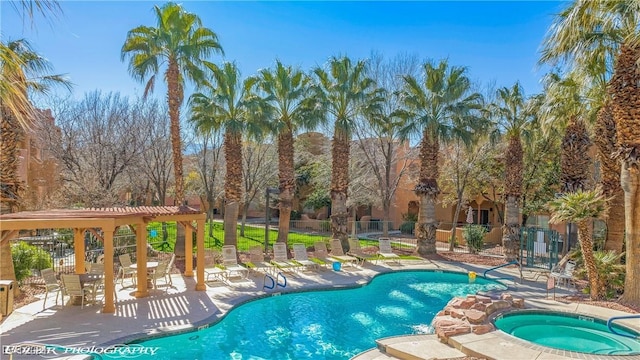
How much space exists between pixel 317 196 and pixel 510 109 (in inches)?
736

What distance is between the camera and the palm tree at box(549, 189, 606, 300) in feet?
38.0

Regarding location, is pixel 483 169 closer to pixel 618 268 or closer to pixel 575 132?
pixel 575 132

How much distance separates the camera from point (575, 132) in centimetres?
1703

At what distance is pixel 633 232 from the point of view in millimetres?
11273

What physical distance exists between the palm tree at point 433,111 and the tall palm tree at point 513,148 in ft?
4.64

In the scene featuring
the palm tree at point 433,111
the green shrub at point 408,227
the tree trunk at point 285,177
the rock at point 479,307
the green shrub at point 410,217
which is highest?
the palm tree at point 433,111

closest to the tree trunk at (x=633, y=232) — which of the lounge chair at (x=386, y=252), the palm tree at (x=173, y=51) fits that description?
the lounge chair at (x=386, y=252)

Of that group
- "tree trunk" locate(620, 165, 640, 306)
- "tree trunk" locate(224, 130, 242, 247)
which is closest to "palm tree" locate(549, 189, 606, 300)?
"tree trunk" locate(620, 165, 640, 306)

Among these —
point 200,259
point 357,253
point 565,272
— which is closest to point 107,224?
point 200,259

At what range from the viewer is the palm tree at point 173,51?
15.6 meters

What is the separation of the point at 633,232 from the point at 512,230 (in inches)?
355

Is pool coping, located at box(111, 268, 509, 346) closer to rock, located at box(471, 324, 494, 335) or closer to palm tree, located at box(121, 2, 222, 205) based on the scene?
rock, located at box(471, 324, 494, 335)

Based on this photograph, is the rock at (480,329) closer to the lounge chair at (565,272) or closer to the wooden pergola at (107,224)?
the lounge chair at (565,272)

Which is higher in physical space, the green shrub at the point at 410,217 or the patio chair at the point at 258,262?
the green shrub at the point at 410,217
